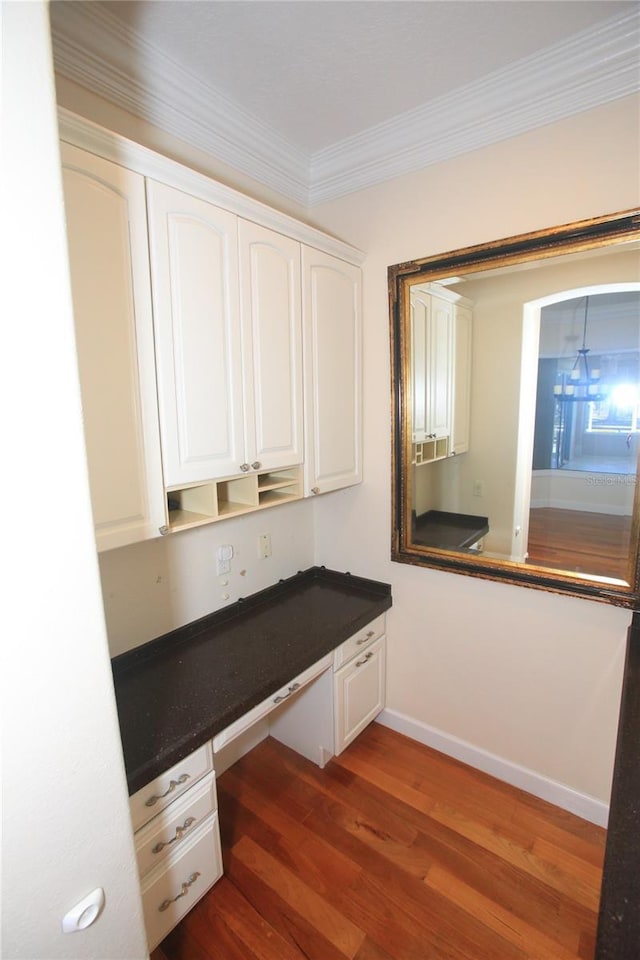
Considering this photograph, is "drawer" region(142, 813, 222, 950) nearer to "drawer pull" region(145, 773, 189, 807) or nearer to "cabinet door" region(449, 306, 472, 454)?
"drawer pull" region(145, 773, 189, 807)

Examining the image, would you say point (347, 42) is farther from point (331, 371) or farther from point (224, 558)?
point (224, 558)

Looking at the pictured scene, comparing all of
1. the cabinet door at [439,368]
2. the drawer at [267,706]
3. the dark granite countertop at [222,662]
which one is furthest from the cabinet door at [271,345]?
the drawer at [267,706]

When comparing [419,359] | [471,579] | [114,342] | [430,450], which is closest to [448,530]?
[471,579]

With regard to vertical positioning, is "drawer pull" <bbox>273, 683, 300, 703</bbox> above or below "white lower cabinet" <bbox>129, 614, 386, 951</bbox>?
above

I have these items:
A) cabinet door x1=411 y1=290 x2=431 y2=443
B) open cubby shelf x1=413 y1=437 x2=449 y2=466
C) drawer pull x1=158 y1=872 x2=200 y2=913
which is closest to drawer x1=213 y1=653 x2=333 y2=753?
drawer pull x1=158 y1=872 x2=200 y2=913

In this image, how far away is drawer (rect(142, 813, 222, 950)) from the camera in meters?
1.27

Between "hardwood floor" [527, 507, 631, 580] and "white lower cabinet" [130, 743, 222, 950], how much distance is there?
4.75 feet

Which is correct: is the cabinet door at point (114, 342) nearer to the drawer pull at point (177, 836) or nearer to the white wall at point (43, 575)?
the white wall at point (43, 575)

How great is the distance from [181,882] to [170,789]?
1.20 feet

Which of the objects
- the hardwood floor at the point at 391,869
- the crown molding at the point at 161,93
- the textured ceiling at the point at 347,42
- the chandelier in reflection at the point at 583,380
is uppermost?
the textured ceiling at the point at 347,42

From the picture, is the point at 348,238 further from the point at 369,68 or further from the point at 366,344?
the point at 369,68

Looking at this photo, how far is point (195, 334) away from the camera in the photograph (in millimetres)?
1379

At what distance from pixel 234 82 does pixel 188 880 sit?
272 cm

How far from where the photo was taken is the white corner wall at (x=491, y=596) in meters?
1.58
